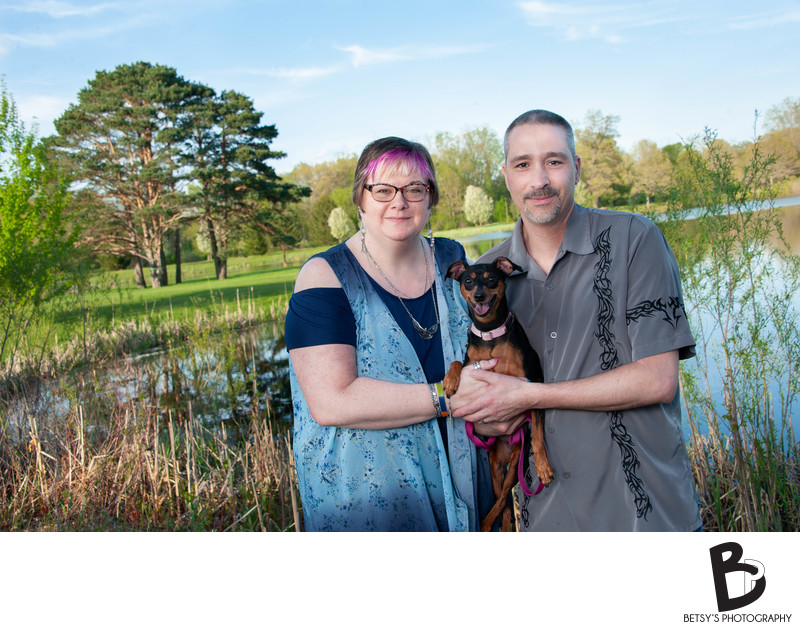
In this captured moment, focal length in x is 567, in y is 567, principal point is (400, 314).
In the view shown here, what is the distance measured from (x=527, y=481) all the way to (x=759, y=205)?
9.34 ft

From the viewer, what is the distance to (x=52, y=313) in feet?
26.2

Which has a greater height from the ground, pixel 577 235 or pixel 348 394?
pixel 577 235

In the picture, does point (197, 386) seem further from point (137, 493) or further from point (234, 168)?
point (234, 168)

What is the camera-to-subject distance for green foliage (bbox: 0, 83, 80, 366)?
661 centimetres

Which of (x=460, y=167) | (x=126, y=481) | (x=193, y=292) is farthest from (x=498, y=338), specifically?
(x=193, y=292)

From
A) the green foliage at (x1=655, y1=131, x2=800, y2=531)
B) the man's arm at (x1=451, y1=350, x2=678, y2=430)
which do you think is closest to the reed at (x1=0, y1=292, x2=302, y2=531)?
the man's arm at (x1=451, y1=350, x2=678, y2=430)

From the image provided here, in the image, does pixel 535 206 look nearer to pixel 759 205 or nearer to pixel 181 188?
pixel 759 205

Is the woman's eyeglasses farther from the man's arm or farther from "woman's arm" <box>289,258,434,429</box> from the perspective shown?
the man's arm

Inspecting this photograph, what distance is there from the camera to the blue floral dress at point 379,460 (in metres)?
2.12

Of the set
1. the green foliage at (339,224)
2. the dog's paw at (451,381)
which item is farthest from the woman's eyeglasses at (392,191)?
the green foliage at (339,224)

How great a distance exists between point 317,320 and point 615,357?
104 cm

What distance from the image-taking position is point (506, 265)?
218 centimetres
